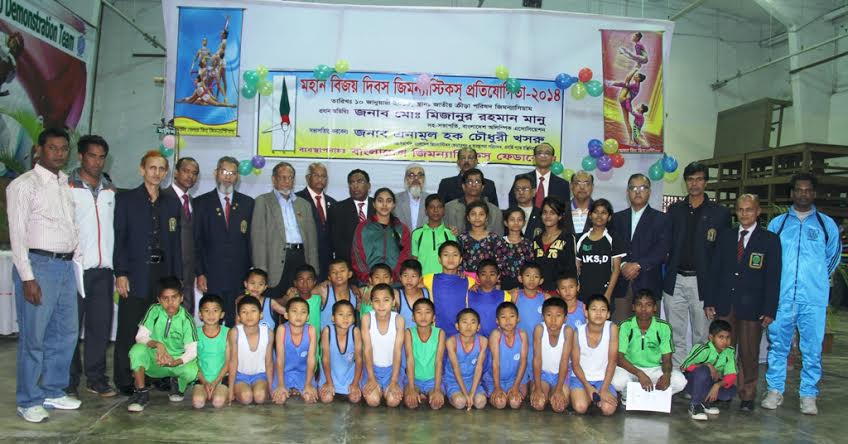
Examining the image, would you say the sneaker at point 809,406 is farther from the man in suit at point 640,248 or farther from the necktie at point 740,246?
the man in suit at point 640,248

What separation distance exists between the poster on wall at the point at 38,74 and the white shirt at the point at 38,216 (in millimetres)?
4353

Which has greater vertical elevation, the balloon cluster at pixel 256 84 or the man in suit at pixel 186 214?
the balloon cluster at pixel 256 84

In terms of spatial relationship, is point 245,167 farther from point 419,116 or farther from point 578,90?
point 578,90

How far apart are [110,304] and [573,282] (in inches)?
118

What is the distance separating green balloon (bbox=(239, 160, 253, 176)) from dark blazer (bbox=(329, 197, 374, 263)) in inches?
64.3

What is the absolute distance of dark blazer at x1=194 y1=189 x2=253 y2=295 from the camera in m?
4.36

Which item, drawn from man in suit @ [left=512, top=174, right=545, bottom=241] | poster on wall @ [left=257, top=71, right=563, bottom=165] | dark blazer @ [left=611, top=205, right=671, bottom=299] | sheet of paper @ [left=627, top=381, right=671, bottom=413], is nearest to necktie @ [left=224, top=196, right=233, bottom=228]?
poster on wall @ [left=257, top=71, right=563, bottom=165]

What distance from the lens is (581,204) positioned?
489 centimetres

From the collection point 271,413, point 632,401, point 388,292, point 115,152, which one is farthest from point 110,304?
point 115,152

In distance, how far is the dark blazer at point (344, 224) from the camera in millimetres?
4781

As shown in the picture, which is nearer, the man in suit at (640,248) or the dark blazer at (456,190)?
the man in suit at (640,248)

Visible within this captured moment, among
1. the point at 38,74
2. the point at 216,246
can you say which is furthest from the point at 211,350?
the point at 38,74

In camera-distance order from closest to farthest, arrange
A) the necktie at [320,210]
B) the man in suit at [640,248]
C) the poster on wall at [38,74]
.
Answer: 1. the man in suit at [640,248]
2. the necktie at [320,210]
3. the poster on wall at [38,74]

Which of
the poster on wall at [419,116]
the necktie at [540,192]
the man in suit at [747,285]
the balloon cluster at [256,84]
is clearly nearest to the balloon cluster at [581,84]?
the poster on wall at [419,116]
